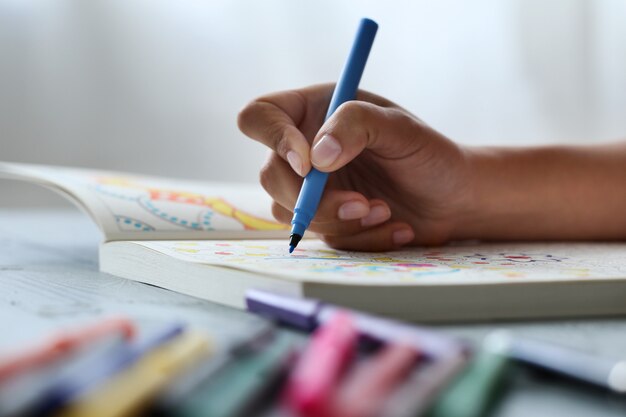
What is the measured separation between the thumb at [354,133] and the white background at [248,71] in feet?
3.08

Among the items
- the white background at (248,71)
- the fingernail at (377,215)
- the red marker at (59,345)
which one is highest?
the white background at (248,71)

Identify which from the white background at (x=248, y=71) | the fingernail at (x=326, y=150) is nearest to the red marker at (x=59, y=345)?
the fingernail at (x=326, y=150)

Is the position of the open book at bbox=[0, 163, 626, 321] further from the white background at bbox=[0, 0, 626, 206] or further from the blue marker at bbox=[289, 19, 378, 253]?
the white background at bbox=[0, 0, 626, 206]

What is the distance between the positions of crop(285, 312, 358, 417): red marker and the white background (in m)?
1.23

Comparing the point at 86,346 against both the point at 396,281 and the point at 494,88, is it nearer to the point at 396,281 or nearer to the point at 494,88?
the point at 396,281

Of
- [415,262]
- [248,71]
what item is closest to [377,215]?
[415,262]

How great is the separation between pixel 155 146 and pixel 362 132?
100 centimetres

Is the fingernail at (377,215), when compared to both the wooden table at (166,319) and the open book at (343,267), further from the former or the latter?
the wooden table at (166,319)

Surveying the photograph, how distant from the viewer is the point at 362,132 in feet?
1.70

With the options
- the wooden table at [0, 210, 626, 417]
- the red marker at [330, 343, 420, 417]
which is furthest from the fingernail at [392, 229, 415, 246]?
the red marker at [330, 343, 420, 417]

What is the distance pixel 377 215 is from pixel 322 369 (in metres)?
0.38

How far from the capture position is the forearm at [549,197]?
67 centimetres

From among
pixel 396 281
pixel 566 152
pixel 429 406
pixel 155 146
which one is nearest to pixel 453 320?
pixel 396 281

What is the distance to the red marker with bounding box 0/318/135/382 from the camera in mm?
214
